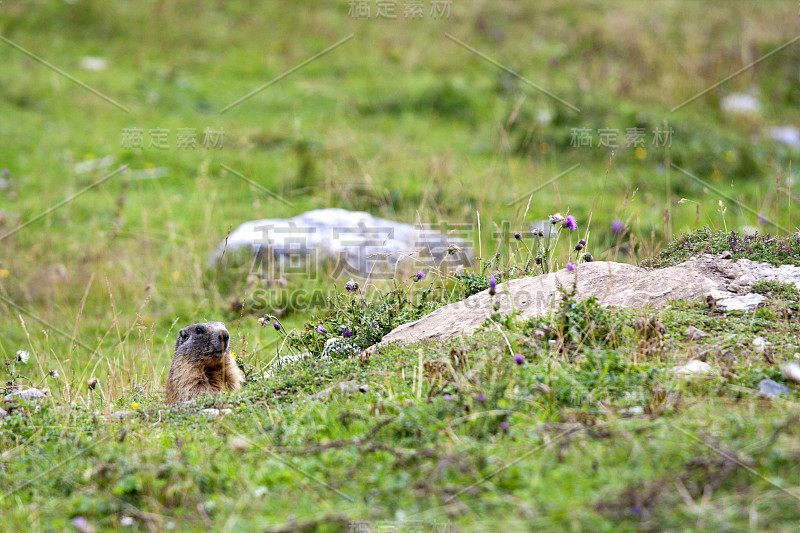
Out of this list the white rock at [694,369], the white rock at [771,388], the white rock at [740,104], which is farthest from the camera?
the white rock at [740,104]

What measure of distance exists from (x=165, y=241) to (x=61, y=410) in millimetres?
4010

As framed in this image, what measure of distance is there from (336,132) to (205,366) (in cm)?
551

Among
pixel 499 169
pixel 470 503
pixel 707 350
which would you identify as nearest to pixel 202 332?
pixel 470 503

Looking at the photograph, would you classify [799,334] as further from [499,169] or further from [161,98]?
[161,98]

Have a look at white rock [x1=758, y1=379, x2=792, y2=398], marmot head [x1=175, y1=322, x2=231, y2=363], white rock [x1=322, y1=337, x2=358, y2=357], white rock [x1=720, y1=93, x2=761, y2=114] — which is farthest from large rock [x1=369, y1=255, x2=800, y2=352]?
white rock [x1=720, y1=93, x2=761, y2=114]

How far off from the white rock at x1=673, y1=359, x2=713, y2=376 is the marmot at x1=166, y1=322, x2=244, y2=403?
Result: 2.38m

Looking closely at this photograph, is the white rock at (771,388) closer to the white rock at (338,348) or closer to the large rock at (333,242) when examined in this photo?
the white rock at (338,348)

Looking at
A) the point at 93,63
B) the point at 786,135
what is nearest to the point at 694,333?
the point at 786,135

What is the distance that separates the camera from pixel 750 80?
11859 mm

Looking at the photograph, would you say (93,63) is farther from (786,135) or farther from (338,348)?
(786,135)

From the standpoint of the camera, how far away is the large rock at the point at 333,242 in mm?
6402

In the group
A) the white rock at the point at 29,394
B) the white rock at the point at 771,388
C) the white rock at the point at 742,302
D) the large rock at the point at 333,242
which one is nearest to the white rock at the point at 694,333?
the white rock at the point at 742,302

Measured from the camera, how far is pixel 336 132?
30.8 feet

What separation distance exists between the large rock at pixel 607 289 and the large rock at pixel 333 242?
211 centimetres
